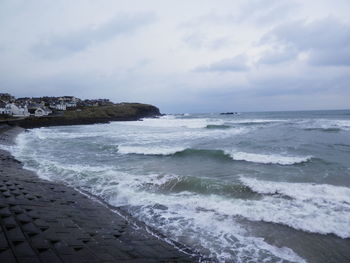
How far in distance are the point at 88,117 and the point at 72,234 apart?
61407 mm

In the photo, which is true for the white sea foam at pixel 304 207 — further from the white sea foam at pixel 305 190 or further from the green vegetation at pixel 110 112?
the green vegetation at pixel 110 112

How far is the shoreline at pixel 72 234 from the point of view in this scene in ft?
13.6

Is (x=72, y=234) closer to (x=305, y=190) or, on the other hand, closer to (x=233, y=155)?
(x=305, y=190)

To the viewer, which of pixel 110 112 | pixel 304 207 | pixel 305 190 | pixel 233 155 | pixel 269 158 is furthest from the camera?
pixel 110 112

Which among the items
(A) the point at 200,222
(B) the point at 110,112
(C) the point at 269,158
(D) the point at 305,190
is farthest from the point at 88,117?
(A) the point at 200,222

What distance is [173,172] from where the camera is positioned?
39.4 feet

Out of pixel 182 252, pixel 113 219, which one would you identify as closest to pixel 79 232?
pixel 113 219

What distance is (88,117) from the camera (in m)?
63.1

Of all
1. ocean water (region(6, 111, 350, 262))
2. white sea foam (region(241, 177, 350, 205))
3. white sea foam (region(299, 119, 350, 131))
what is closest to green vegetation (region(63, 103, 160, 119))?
white sea foam (region(299, 119, 350, 131))

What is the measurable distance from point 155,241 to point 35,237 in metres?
2.23

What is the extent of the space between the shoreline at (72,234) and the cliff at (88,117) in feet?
141

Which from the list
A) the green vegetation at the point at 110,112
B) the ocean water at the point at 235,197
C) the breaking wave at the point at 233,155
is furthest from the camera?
the green vegetation at the point at 110,112

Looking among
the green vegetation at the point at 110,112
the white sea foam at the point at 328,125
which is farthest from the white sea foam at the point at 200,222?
the green vegetation at the point at 110,112

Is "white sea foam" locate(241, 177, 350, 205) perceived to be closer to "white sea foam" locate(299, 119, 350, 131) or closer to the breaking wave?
the breaking wave
